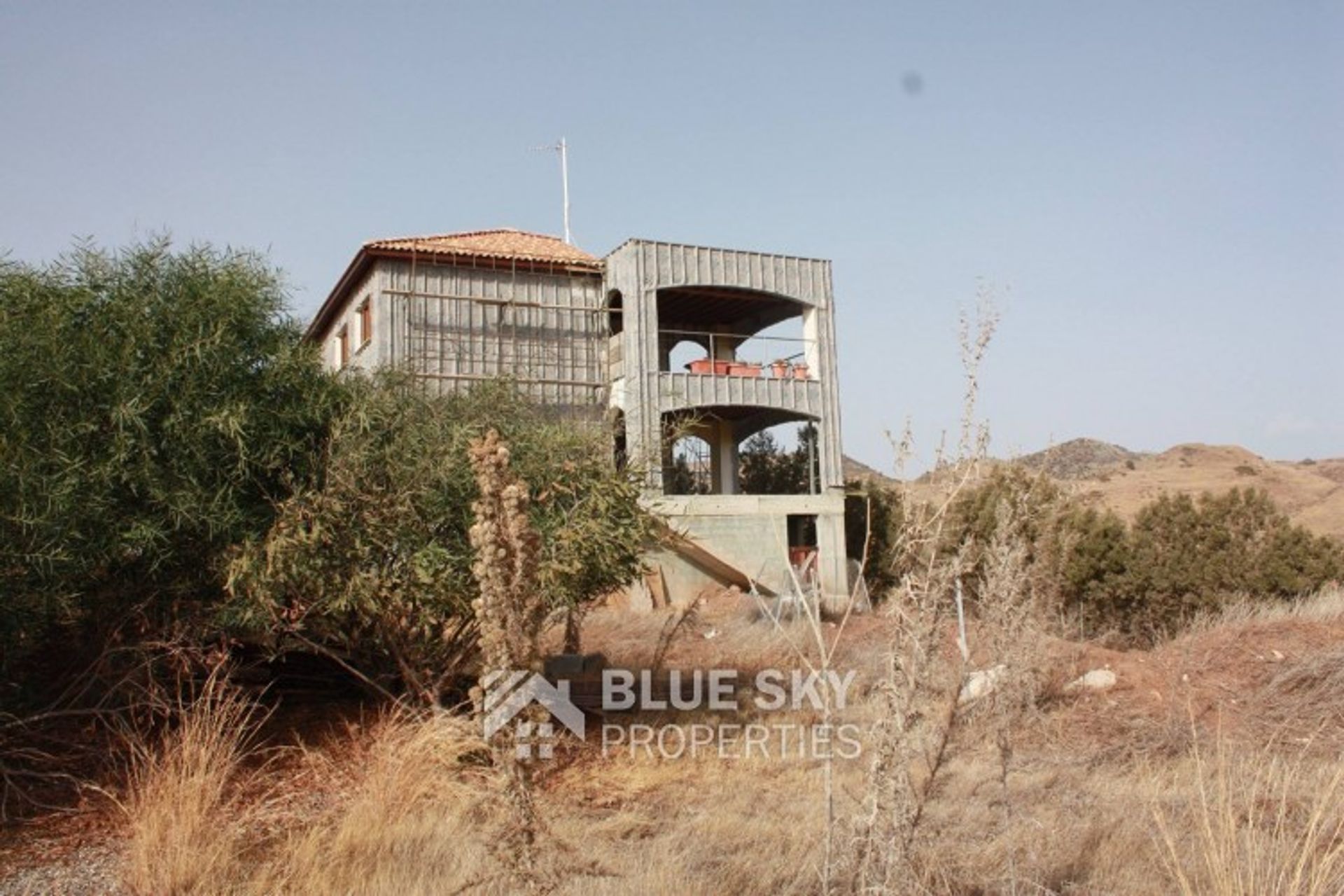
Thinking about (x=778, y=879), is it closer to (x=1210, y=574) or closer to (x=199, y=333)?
(x=199, y=333)

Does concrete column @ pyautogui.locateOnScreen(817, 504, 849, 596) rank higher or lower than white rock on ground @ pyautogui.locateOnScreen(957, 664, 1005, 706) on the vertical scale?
higher

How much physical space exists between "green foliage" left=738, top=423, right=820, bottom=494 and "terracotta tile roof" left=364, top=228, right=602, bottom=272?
6744mm

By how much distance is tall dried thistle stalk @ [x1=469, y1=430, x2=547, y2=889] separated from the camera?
4320 mm

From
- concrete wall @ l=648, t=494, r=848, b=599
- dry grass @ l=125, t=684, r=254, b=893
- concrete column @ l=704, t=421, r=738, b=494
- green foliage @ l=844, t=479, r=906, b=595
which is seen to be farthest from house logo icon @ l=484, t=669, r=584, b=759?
concrete column @ l=704, t=421, r=738, b=494

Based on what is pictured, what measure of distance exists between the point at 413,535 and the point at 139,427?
221 cm

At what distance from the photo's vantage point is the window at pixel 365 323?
2062 cm

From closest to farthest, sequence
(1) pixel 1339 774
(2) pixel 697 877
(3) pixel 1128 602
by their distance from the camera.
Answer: (1) pixel 1339 774 → (2) pixel 697 877 → (3) pixel 1128 602

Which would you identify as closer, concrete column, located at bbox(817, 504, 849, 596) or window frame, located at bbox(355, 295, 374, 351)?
window frame, located at bbox(355, 295, 374, 351)

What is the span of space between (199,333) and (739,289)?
1492cm

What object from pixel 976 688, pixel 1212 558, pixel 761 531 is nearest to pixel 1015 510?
pixel 976 688

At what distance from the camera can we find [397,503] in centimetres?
852

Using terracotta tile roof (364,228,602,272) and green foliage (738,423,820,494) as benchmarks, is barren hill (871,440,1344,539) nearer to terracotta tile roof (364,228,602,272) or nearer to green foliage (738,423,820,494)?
green foliage (738,423,820,494)

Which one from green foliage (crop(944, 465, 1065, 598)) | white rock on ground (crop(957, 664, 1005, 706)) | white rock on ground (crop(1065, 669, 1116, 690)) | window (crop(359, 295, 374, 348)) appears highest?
window (crop(359, 295, 374, 348))

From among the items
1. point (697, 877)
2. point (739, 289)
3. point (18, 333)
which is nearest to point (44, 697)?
point (18, 333)
